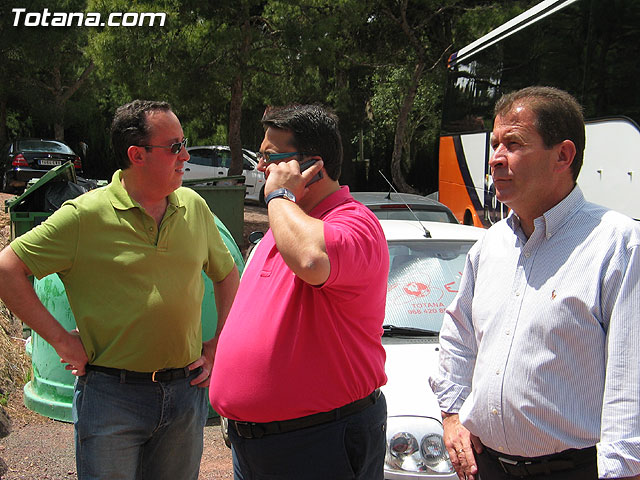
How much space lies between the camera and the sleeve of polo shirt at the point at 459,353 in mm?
2486

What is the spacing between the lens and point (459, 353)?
251cm

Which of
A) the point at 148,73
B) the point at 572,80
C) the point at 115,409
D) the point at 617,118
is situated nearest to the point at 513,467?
the point at 115,409

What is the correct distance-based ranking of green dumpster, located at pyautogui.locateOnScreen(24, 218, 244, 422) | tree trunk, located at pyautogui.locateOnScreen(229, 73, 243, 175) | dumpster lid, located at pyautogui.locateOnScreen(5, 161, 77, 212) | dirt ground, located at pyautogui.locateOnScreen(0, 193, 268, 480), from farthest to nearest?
1. tree trunk, located at pyautogui.locateOnScreen(229, 73, 243, 175)
2. dumpster lid, located at pyautogui.locateOnScreen(5, 161, 77, 212)
3. green dumpster, located at pyautogui.locateOnScreen(24, 218, 244, 422)
4. dirt ground, located at pyautogui.locateOnScreen(0, 193, 268, 480)

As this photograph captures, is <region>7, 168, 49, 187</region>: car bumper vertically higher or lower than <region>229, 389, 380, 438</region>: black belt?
lower

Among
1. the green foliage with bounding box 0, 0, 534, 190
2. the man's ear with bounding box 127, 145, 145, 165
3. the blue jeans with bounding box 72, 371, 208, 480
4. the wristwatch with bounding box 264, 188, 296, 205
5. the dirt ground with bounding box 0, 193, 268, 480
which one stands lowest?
the dirt ground with bounding box 0, 193, 268, 480

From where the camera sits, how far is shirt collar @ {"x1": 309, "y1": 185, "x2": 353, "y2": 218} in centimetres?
239

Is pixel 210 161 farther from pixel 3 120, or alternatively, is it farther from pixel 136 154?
pixel 136 154

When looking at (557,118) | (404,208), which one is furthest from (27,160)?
(557,118)

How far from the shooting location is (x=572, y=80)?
8344 mm

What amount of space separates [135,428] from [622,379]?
5.66 ft

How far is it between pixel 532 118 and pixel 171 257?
1452 mm

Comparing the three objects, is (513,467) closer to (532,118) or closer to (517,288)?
(517,288)

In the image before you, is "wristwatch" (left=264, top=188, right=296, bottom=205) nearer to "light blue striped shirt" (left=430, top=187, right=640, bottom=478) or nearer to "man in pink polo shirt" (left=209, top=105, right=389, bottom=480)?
"man in pink polo shirt" (left=209, top=105, right=389, bottom=480)

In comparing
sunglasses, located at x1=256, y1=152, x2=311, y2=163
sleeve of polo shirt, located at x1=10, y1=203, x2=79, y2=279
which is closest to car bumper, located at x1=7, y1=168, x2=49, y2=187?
sleeve of polo shirt, located at x1=10, y1=203, x2=79, y2=279
